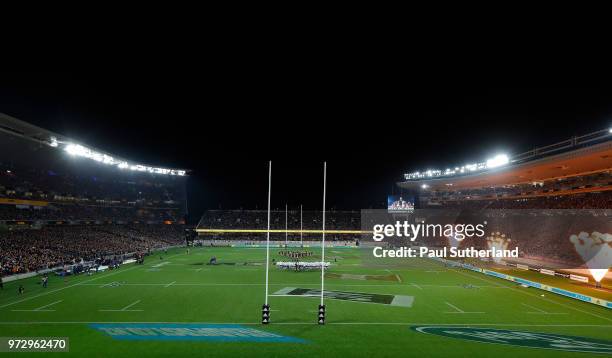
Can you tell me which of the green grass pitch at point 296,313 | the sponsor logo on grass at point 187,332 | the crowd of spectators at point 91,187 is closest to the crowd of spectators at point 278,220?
the crowd of spectators at point 91,187

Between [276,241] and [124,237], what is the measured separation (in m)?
29.0

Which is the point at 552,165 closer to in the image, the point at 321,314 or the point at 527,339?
the point at 527,339

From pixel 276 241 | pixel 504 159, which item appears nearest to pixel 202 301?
pixel 504 159

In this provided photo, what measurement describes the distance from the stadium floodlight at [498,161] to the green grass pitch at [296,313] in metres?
15.1

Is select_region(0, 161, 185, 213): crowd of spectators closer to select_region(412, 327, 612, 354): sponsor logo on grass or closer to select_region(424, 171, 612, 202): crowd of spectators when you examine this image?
select_region(412, 327, 612, 354): sponsor logo on grass

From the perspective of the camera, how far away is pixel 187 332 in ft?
52.9

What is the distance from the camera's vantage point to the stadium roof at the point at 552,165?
28.8m

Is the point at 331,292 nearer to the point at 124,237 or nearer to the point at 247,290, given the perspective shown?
the point at 247,290

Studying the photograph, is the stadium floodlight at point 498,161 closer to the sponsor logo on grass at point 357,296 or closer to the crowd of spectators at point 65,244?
the sponsor logo on grass at point 357,296

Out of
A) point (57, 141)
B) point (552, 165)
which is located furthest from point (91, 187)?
point (552, 165)

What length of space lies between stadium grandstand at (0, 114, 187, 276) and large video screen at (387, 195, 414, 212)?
38382 mm

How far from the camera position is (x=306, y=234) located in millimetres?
82500

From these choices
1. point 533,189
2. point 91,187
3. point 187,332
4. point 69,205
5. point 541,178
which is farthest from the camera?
point 91,187

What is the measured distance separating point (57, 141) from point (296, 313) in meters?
39.7
